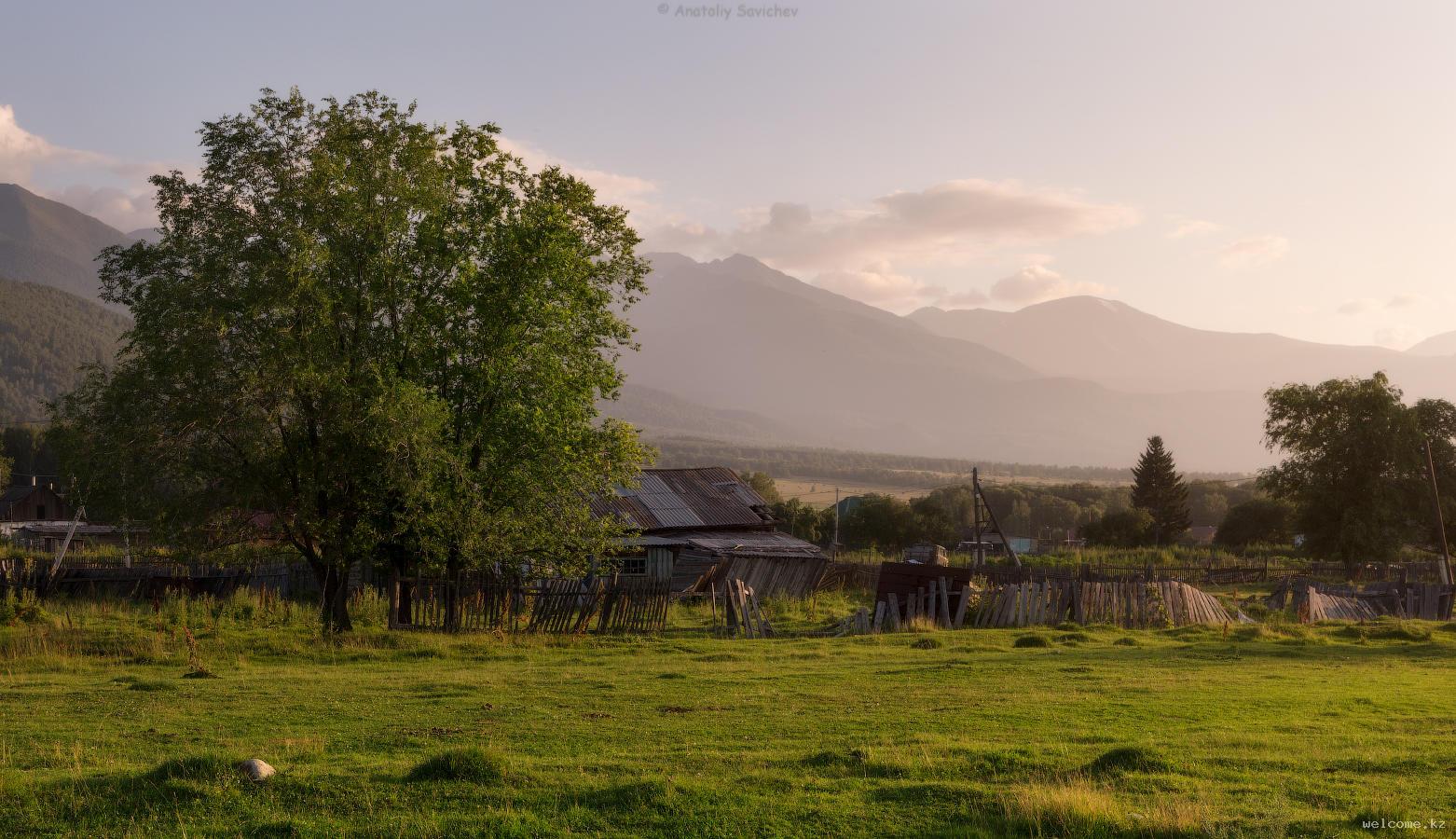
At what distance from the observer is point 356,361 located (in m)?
24.4

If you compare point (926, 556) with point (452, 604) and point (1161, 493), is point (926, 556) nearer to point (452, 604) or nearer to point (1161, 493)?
point (452, 604)

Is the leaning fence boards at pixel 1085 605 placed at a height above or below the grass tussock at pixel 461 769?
below

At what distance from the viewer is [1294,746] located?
11.6 m

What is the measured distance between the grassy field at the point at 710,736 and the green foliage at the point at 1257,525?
6052 centimetres

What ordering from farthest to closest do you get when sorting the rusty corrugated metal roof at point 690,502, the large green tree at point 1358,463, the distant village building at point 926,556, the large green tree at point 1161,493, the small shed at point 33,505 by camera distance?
the small shed at point 33,505 → the large green tree at point 1161,493 → the large green tree at point 1358,463 → the rusty corrugated metal roof at point 690,502 → the distant village building at point 926,556

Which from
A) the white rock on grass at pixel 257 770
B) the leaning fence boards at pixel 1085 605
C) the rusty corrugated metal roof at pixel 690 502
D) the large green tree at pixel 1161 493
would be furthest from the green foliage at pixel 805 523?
the white rock on grass at pixel 257 770

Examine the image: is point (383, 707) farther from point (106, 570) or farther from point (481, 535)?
point (106, 570)

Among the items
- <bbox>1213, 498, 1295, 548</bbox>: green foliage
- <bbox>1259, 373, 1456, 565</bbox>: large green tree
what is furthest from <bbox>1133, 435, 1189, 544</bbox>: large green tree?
<bbox>1259, 373, 1456, 565</bbox>: large green tree

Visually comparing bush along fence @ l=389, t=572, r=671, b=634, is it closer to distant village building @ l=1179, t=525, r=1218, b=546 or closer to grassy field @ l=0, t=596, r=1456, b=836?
grassy field @ l=0, t=596, r=1456, b=836

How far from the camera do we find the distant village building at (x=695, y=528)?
140 feet

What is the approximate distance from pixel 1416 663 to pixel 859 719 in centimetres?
1391

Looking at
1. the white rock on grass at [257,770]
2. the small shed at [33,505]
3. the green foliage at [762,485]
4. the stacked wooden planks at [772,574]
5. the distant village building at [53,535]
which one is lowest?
the distant village building at [53,535]

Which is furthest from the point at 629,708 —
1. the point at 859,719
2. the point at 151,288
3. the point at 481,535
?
the point at 151,288

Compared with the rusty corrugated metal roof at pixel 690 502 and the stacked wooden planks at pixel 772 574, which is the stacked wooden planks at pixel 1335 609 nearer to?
the stacked wooden planks at pixel 772 574
